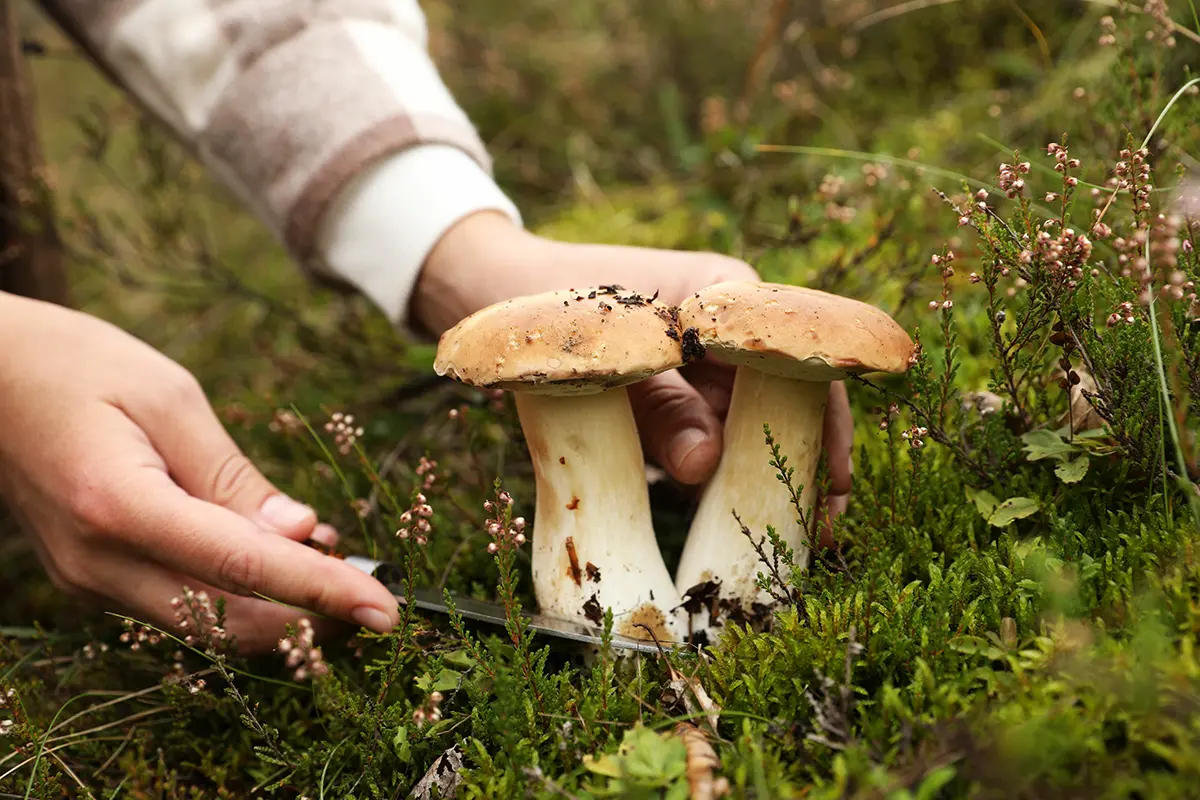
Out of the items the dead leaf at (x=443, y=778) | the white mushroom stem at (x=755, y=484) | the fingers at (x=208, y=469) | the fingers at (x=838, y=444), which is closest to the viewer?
the dead leaf at (x=443, y=778)

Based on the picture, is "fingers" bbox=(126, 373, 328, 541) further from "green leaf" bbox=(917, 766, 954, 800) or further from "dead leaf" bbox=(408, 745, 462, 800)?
"green leaf" bbox=(917, 766, 954, 800)

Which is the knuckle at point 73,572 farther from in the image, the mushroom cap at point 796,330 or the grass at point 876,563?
the mushroom cap at point 796,330

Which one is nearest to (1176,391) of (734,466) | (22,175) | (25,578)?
(734,466)

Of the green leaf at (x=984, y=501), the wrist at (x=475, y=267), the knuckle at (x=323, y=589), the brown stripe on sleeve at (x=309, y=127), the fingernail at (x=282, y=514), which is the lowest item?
the fingernail at (x=282, y=514)

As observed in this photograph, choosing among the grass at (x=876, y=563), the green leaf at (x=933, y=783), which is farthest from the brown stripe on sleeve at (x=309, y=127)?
the green leaf at (x=933, y=783)

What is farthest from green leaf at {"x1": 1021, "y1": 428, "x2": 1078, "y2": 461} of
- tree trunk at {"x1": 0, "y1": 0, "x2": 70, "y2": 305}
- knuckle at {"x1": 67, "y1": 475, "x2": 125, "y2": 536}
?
tree trunk at {"x1": 0, "y1": 0, "x2": 70, "y2": 305}

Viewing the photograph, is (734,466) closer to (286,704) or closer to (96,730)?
(286,704)
